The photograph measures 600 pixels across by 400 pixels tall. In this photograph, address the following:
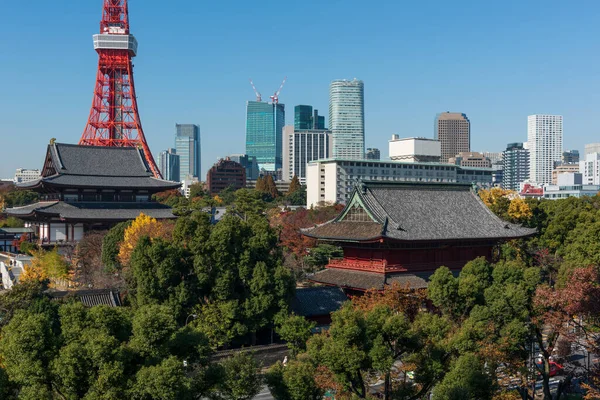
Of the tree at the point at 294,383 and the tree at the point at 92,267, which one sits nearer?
the tree at the point at 294,383

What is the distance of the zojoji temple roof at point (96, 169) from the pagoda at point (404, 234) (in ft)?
99.8

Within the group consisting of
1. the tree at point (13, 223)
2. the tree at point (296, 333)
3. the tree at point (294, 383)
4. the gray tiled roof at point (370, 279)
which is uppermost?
the tree at point (13, 223)

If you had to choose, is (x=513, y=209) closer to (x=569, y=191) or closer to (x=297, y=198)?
(x=297, y=198)

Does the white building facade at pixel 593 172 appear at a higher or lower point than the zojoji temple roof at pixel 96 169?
higher

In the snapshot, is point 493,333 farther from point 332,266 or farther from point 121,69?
point 121,69

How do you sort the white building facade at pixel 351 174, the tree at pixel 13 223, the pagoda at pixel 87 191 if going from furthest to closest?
the white building facade at pixel 351 174 < the tree at pixel 13 223 < the pagoda at pixel 87 191

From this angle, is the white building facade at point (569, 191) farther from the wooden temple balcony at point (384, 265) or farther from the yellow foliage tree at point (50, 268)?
the yellow foliage tree at point (50, 268)

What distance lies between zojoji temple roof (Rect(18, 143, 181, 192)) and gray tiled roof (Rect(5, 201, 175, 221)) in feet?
6.08

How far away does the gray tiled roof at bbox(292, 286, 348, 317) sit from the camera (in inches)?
1348

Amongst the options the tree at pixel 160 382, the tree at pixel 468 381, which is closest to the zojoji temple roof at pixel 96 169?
the tree at pixel 468 381

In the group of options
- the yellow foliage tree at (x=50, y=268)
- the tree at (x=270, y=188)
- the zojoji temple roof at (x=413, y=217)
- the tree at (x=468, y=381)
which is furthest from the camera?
the tree at (x=270, y=188)

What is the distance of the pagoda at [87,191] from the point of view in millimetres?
61312

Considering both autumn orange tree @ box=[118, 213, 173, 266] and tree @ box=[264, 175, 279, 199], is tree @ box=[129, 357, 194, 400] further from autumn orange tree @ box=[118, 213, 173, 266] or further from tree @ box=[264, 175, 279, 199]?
tree @ box=[264, 175, 279, 199]

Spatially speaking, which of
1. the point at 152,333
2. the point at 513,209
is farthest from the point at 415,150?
the point at 152,333
